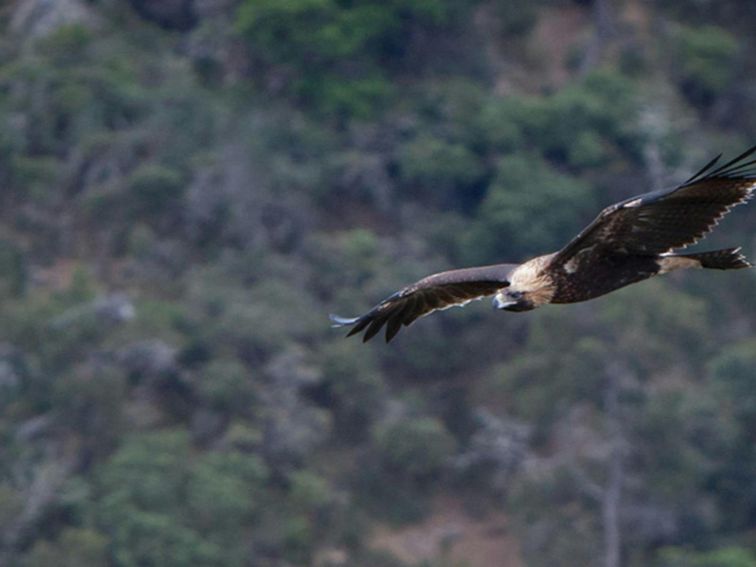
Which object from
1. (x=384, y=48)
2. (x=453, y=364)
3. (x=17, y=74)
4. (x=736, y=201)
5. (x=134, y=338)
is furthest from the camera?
(x=384, y=48)

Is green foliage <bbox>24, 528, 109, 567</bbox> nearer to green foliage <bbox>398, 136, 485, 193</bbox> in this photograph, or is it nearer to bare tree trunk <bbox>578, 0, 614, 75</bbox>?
green foliage <bbox>398, 136, 485, 193</bbox>

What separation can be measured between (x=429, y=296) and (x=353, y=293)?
52.6 ft

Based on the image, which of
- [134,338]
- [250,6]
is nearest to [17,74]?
[250,6]

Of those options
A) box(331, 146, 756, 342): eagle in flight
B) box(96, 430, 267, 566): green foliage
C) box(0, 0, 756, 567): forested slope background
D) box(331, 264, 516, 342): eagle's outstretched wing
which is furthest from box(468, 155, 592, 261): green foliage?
box(331, 146, 756, 342): eagle in flight

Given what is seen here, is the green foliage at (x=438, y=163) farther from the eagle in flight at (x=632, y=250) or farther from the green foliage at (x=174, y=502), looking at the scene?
the eagle in flight at (x=632, y=250)

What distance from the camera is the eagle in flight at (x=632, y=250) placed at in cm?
779

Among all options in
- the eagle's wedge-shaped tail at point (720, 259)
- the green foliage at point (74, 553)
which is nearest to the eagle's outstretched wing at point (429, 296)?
the eagle's wedge-shaped tail at point (720, 259)

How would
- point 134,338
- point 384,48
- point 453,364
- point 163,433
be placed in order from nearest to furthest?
point 163,433, point 134,338, point 453,364, point 384,48

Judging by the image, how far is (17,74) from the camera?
91.8 ft

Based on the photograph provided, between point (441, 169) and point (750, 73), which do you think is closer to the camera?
point (441, 169)

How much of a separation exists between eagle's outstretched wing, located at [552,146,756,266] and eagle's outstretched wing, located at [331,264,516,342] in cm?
81

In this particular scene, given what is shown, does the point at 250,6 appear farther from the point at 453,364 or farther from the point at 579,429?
the point at 579,429

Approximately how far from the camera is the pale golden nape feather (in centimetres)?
844

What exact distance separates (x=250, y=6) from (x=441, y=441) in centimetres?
890
